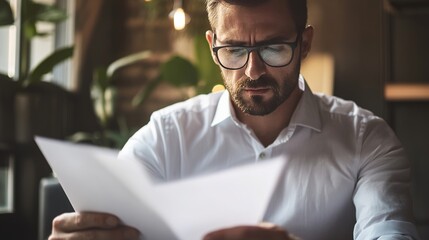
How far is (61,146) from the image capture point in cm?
108

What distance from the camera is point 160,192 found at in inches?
41.2

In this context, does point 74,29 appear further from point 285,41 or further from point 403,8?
point 285,41

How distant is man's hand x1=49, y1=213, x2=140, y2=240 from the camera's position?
114cm

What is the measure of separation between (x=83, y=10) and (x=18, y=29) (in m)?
0.71

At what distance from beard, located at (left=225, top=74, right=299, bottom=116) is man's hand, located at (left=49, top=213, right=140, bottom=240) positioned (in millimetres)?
473

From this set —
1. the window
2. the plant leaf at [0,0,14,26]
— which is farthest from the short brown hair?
the window

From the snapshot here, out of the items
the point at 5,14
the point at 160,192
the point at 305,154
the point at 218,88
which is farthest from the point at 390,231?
the point at 5,14

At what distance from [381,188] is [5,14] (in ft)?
6.89

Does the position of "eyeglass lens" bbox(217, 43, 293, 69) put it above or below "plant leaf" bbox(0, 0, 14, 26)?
below

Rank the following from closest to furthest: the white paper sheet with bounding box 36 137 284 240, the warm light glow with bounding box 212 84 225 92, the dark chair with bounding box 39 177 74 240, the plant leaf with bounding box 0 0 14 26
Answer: the white paper sheet with bounding box 36 137 284 240, the dark chair with bounding box 39 177 74 240, the plant leaf with bounding box 0 0 14 26, the warm light glow with bounding box 212 84 225 92

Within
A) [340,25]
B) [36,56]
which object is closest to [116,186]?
[340,25]

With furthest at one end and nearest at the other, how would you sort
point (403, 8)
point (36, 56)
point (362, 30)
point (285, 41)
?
point (36, 56) → point (362, 30) → point (403, 8) → point (285, 41)

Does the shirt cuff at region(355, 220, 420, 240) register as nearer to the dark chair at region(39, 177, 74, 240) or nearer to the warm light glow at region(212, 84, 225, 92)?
the dark chair at region(39, 177, 74, 240)

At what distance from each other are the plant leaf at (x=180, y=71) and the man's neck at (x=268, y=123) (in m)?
1.81
